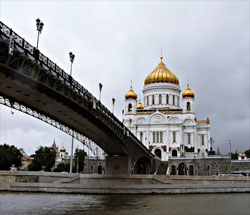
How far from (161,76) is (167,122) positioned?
42.0ft

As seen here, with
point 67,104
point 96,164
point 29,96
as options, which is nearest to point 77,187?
point 67,104

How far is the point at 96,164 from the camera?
70000mm

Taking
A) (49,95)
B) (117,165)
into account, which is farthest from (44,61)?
(117,165)

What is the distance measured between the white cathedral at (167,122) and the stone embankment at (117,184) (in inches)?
1102

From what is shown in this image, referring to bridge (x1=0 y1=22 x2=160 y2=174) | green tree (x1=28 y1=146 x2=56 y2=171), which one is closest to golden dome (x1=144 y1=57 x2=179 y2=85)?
green tree (x1=28 y1=146 x2=56 y2=171)

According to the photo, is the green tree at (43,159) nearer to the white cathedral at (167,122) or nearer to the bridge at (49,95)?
the white cathedral at (167,122)

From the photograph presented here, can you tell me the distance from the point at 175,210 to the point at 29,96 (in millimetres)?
13138

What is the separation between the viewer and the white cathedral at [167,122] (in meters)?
73.8

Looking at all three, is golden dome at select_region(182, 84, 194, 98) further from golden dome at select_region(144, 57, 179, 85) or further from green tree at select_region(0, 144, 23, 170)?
green tree at select_region(0, 144, 23, 170)

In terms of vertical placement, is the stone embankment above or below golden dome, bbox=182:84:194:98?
below

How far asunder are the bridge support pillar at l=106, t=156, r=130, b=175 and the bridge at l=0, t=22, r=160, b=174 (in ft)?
8.27

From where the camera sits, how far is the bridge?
18.9 metres

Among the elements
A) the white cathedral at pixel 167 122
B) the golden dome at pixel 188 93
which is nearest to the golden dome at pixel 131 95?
the white cathedral at pixel 167 122

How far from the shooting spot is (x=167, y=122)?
245ft
